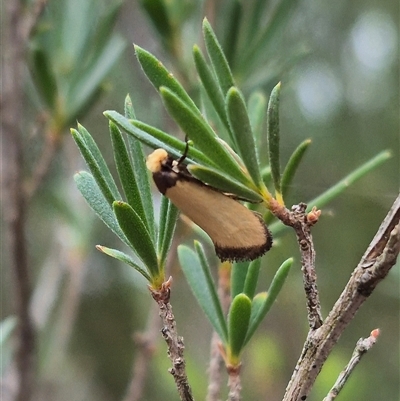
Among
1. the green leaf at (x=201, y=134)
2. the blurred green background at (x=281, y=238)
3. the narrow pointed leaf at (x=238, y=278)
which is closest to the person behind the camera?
the green leaf at (x=201, y=134)

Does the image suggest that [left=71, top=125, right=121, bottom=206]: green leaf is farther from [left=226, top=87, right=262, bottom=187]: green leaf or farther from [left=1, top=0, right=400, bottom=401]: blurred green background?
[left=1, top=0, right=400, bottom=401]: blurred green background

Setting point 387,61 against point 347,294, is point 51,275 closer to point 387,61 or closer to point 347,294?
point 347,294

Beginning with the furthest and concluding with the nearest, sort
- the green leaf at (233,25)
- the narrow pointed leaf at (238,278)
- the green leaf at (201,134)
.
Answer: the green leaf at (233,25) < the narrow pointed leaf at (238,278) < the green leaf at (201,134)

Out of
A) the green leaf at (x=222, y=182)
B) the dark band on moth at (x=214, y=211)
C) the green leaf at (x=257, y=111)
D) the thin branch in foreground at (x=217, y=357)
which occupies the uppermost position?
the green leaf at (x=257, y=111)

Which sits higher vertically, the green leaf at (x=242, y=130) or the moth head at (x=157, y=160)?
the green leaf at (x=242, y=130)

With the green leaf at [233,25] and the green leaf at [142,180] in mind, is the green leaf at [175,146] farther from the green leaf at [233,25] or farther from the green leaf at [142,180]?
the green leaf at [233,25]

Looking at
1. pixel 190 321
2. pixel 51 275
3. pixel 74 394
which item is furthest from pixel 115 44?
pixel 74 394

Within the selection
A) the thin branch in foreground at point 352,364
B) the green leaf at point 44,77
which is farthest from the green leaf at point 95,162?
the green leaf at point 44,77

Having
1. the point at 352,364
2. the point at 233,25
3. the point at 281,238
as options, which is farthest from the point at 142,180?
the point at 281,238
